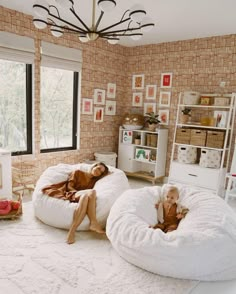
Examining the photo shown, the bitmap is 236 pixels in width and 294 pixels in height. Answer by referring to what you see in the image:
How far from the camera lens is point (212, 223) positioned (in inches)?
88.8

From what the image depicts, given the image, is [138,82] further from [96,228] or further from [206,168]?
[96,228]

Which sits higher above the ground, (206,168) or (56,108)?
(56,108)

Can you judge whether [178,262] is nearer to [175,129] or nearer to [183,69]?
[175,129]

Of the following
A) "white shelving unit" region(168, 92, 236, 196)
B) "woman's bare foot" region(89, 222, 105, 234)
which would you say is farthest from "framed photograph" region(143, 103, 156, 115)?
"woman's bare foot" region(89, 222, 105, 234)

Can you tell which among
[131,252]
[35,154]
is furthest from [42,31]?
[131,252]

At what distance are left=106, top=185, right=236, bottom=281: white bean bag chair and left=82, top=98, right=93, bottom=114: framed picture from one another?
263 centimetres

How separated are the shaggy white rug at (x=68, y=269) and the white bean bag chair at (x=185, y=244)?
114 mm

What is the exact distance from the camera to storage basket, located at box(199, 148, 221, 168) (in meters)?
4.21

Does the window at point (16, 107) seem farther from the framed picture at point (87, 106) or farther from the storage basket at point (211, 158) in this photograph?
the storage basket at point (211, 158)

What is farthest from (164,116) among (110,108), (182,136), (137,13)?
(137,13)

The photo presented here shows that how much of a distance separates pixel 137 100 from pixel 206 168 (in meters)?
2.02

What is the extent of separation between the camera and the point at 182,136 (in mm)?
4527

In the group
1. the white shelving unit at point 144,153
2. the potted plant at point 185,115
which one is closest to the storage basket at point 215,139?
the potted plant at point 185,115

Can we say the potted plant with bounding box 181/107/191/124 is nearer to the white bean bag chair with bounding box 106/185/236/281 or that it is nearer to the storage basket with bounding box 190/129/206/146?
the storage basket with bounding box 190/129/206/146
